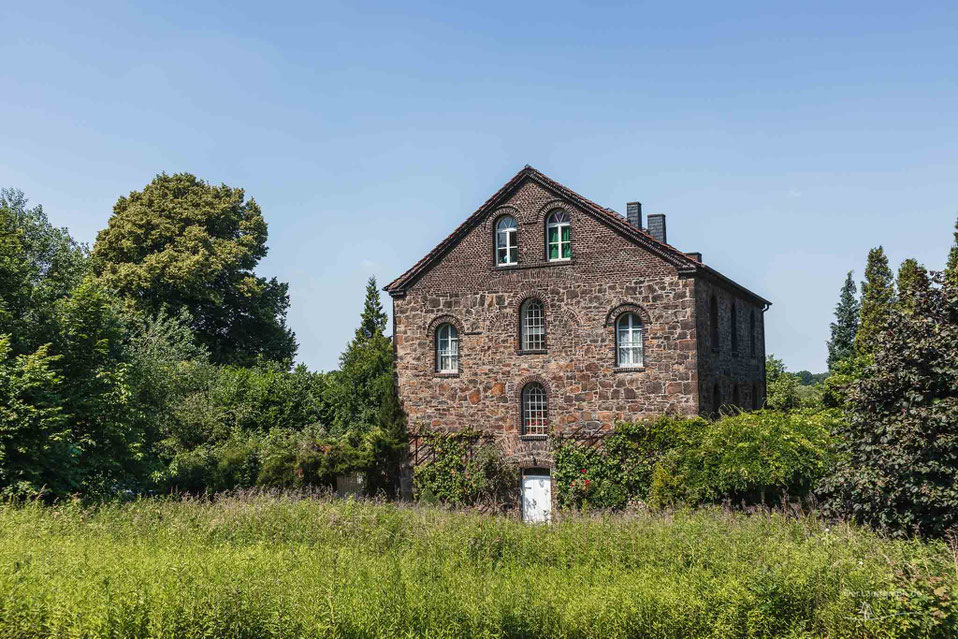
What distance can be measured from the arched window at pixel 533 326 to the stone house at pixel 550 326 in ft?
0.11

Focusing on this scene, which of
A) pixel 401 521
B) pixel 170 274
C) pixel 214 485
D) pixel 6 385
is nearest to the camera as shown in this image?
pixel 401 521

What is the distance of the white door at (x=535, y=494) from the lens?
23875mm

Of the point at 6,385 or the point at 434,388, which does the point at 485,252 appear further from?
the point at 6,385

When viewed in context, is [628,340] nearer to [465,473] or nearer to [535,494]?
[535,494]

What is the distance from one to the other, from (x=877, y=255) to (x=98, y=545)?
36.5 m

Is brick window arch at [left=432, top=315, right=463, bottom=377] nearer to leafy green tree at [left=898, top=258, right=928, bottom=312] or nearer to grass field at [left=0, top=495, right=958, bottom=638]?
grass field at [left=0, top=495, right=958, bottom=638]

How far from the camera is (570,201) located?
24.3m

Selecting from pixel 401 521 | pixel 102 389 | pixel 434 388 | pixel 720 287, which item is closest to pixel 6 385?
pixel 102 389

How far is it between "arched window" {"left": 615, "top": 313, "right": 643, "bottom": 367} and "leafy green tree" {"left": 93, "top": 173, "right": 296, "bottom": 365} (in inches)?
801

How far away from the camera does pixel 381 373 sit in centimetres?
3070

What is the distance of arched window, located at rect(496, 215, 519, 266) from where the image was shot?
82.5ft

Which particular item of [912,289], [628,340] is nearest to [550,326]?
[628,340]

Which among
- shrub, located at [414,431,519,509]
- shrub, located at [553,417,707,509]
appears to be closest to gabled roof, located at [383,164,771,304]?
shrub, located at [553,417,707,509]

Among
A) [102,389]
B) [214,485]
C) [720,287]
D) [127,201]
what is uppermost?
[127,201]
